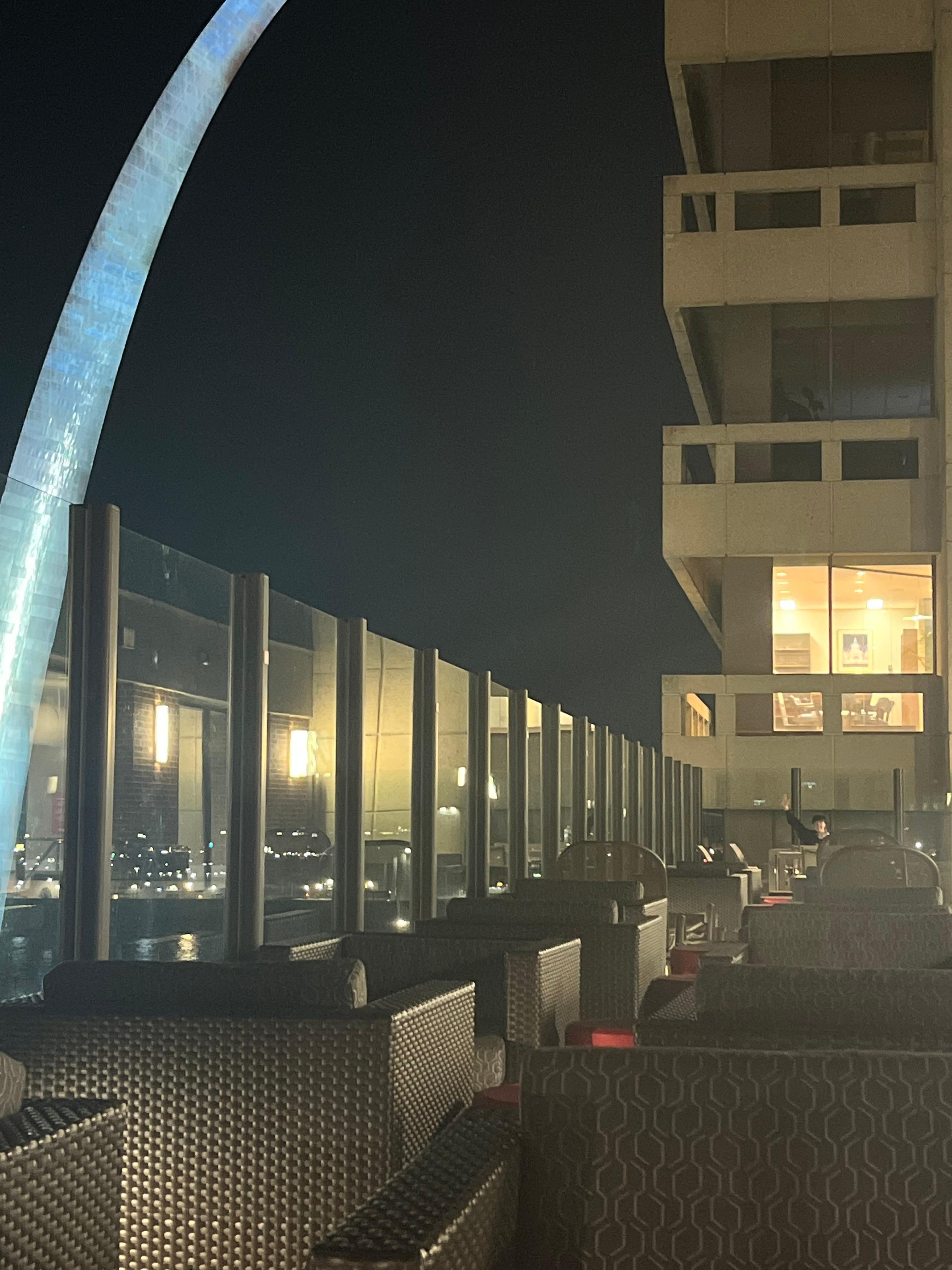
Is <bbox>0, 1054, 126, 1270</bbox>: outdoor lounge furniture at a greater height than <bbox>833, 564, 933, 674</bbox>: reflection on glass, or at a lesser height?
lesser

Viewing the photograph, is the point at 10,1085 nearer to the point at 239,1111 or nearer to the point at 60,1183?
the point at 60,1183

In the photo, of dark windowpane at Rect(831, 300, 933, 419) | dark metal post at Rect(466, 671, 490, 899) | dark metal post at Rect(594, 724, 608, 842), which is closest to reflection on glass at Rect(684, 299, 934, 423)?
dark windowpane at Rect(831, 300, 933, 419)

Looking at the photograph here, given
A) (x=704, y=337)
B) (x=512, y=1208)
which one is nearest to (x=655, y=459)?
(x=704, y=337)

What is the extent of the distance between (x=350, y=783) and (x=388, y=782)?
2.22 ft

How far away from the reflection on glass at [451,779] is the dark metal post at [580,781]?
449cm

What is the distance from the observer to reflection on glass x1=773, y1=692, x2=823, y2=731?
24.1 meters

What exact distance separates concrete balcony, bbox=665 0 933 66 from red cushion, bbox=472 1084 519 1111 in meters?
22.0

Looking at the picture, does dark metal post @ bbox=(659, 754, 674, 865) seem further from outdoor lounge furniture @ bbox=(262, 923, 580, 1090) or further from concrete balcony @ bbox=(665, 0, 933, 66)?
outdoor lounge furniture @ bbox=(262, 923, 580, 1090)

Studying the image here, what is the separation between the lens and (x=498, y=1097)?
4.19 m

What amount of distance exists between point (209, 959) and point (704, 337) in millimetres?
21216

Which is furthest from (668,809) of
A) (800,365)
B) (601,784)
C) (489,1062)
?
(489,1062)

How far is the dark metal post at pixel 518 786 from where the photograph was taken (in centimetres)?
1153

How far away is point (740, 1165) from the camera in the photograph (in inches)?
87.1

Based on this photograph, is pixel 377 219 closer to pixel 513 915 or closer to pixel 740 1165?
pixel 513 915
